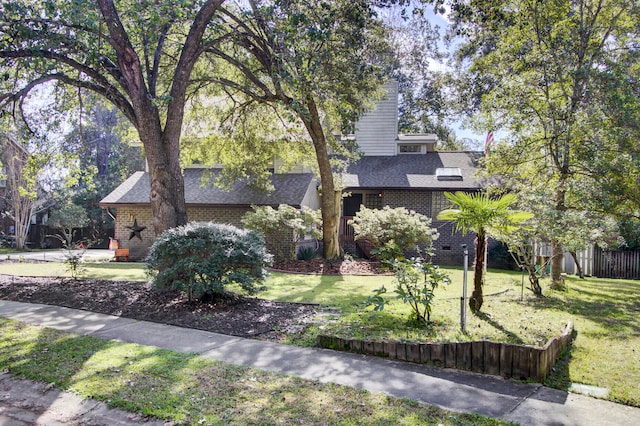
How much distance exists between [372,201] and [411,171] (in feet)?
8.10

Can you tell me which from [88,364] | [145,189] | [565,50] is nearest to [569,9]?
[565,50]

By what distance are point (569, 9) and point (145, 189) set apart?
1894cm

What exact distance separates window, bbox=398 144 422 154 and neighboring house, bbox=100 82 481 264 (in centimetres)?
101

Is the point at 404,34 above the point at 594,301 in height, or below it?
above

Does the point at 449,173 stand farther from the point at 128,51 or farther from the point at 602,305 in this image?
the point at 128,51

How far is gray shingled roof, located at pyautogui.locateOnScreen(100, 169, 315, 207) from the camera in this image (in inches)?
808

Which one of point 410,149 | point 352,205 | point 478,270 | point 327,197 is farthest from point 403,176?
point 478,270

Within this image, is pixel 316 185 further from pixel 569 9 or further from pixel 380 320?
pixel 380 320

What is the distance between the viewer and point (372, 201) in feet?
76.8

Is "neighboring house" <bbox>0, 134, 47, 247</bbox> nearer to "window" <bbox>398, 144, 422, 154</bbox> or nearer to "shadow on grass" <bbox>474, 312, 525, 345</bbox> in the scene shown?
"window" <bbox>398, 144, 422, 154</bbox>

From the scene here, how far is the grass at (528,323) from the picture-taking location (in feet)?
18.9

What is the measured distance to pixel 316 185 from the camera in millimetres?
23250

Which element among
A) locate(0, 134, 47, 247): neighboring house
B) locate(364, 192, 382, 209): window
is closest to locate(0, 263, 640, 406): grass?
locate(364, 192, 382, 209): window

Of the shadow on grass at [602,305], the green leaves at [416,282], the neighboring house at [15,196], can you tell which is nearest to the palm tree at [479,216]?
the green leaves at [416,282]
